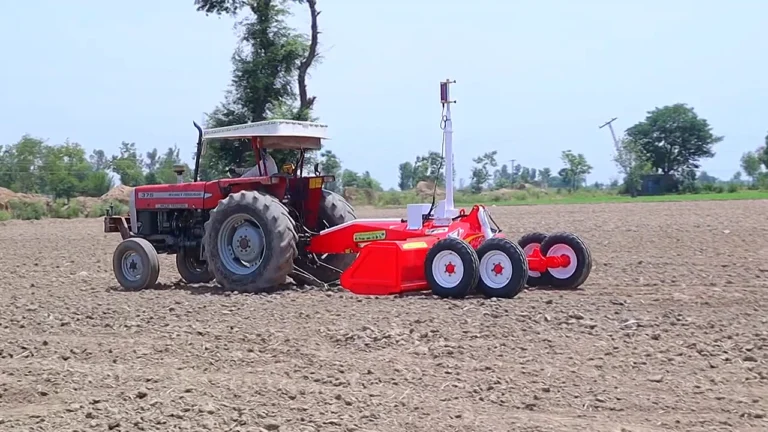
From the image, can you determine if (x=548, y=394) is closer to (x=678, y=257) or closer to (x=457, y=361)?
(x=457, y=361)

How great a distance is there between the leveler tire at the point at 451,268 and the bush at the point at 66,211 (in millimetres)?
31469

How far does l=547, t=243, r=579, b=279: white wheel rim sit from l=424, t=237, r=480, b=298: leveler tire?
Answer: 141 cm

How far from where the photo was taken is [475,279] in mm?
9234

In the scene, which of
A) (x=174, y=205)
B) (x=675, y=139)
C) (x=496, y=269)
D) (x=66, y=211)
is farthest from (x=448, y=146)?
(x=675, y=139)

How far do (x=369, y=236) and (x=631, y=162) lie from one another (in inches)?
2148

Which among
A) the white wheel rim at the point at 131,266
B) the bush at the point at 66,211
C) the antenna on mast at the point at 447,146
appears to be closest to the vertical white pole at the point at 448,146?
the antenna on mast at the point at 447,146

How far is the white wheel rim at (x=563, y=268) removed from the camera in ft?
33.7

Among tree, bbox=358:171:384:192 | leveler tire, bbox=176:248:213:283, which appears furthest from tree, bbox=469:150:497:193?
leveler tire, bbox=176:248:213:283

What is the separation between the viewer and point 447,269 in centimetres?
945

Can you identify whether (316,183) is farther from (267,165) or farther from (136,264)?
(136,264)

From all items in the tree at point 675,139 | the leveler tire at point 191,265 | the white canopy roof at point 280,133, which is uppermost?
the tree at point 675,139

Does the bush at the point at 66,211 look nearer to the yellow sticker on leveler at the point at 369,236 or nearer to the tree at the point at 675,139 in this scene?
the yellow sticker on leveler at the point at 369,236

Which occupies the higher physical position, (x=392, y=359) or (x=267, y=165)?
(x=267, y=165)

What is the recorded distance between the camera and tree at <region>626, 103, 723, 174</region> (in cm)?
7025
